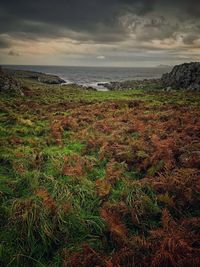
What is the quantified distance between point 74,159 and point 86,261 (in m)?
4.59

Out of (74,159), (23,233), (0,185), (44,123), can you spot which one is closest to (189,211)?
(23,233)

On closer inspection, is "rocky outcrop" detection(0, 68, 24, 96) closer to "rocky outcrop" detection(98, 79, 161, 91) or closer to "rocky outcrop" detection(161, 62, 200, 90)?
"rocky outcrop" detection(161, 62, 200, 90)

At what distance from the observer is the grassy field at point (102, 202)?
14.5ft

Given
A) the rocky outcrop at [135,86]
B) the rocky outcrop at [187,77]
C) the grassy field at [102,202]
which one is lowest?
the grassy field at [102,202]

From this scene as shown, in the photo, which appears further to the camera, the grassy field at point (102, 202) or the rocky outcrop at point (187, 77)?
the rocky outcrop at point (187, 77)

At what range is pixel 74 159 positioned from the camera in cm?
859

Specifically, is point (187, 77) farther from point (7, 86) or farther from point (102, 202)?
point (102, 202)

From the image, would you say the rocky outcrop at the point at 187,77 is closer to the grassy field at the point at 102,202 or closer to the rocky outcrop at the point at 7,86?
the rocky outcrop at the point at 7,86

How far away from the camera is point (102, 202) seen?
6.12 m

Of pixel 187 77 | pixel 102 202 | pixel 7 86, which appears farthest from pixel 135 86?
pixel 102 202

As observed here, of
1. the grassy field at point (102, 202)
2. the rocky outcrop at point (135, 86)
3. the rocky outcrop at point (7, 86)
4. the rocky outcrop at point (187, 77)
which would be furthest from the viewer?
the rocky outcrop at point (135, 86)

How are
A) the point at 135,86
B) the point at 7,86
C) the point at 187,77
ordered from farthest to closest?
the point at 135,86 < the point at 187,77 < the point at 7,86

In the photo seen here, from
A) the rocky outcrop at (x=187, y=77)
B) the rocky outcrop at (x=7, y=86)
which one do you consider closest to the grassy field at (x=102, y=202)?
the rocky outcrop at (x=7, y=86)

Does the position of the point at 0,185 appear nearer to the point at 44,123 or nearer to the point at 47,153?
the point at 47,153
